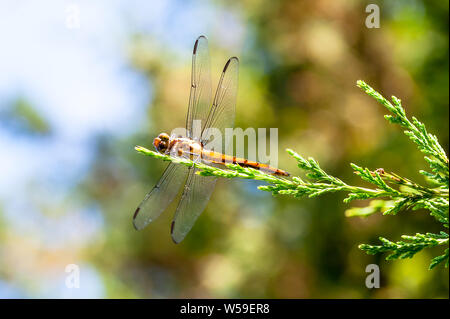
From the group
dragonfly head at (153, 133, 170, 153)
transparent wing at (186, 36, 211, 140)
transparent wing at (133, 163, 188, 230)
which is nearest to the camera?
transparent wing at (133, 163, 188, 230)

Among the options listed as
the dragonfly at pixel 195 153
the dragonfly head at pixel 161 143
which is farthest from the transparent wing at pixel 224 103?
the dragonfly head at pixel 161 143

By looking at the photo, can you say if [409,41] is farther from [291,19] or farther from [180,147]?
[180,147]

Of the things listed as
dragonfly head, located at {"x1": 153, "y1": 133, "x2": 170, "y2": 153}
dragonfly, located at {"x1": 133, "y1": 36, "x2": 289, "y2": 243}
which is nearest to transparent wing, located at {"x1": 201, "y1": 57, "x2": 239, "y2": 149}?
dragonfly, located at {"x1": 133, "y1": 36, "x2": 289, "y2": 243}

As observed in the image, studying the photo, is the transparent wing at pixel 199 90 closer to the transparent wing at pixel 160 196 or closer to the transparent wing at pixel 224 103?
the transparent wing at pixel 224 103

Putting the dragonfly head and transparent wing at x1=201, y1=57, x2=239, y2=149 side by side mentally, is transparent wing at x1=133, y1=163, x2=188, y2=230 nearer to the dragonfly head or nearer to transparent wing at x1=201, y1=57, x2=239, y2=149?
the dragonfly head

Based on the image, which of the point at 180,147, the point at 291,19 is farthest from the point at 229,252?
the point at 180,147

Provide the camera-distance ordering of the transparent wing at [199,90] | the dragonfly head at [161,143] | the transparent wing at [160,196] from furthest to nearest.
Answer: the transparent wing at [199,90] → the dragonfly head at [161,143] → the transparent wing at [160,196]
